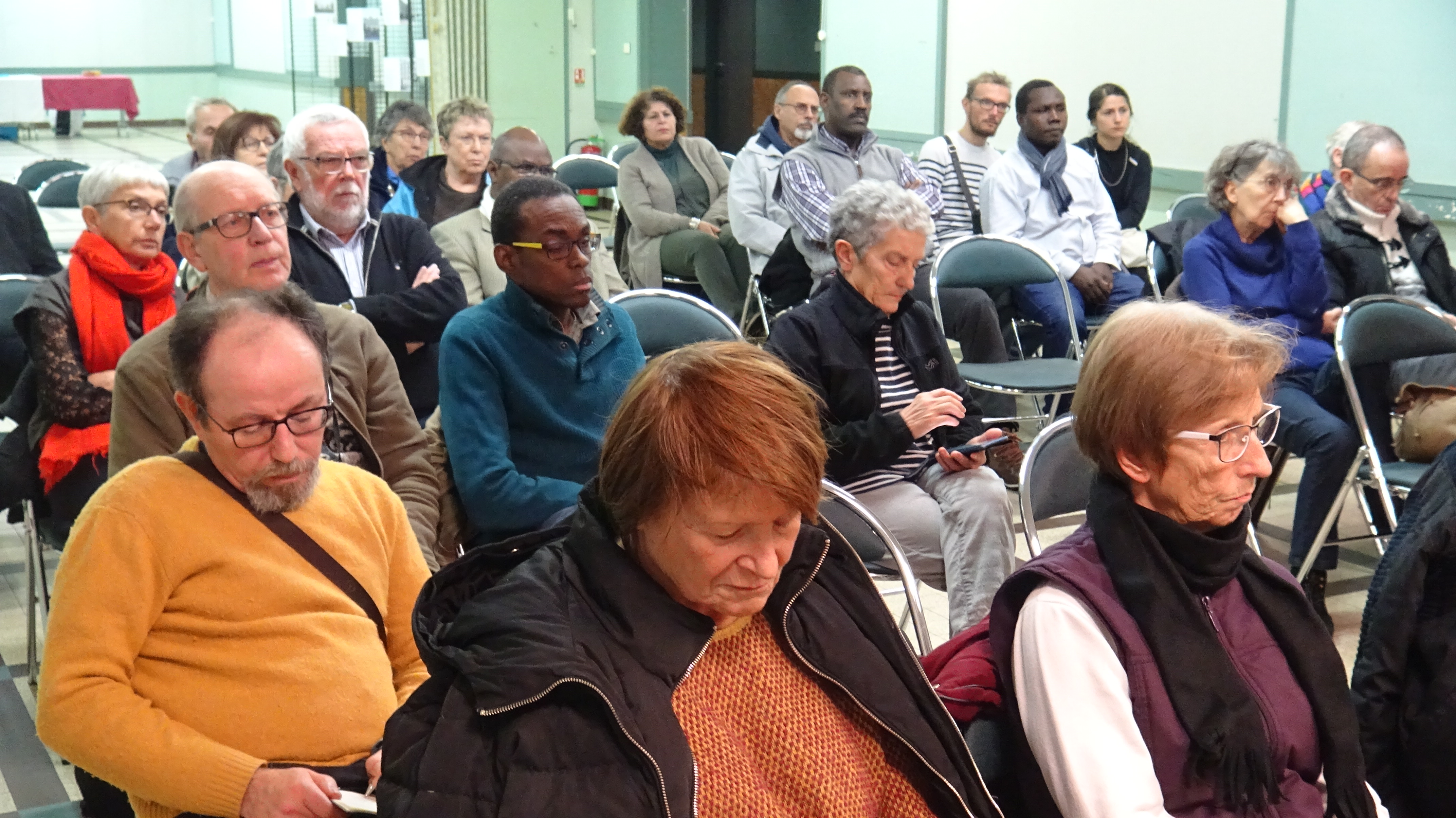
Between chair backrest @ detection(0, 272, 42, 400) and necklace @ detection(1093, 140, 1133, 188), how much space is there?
207 inches

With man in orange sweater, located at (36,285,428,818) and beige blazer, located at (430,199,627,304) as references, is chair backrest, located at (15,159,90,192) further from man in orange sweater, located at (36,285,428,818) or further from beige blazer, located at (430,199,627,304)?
man in orange sweater, located at (36,285,428,818)

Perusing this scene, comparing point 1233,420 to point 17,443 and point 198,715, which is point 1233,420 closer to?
point 198,715

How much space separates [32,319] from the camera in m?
3.26

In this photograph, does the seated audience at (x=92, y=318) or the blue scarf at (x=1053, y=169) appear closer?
the seated audience at (x=92, y=318)

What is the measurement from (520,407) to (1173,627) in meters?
1.54

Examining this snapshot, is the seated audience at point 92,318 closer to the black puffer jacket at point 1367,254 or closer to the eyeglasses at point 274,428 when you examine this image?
the eyeglasses at point 274,428

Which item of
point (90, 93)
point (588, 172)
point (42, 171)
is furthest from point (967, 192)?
point (90, 93)

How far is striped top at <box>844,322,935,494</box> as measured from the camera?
3.10 m

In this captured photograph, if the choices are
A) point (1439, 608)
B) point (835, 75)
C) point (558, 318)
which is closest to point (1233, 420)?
point (1439, 608)

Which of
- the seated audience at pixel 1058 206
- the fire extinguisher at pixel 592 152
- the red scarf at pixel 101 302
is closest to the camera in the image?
the red scarf at pixel 101 302

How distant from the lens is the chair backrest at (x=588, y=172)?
7531 mm

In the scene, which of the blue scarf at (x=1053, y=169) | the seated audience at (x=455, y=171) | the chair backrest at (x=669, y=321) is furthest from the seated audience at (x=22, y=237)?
the blue scarf at (x=1053, y=169)

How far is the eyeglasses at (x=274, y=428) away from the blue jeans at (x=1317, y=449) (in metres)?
3.01

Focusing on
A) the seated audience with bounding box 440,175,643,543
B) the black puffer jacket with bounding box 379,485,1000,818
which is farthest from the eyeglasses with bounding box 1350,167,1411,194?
the black puffer jacket with bounding box 379,485,1000,818
